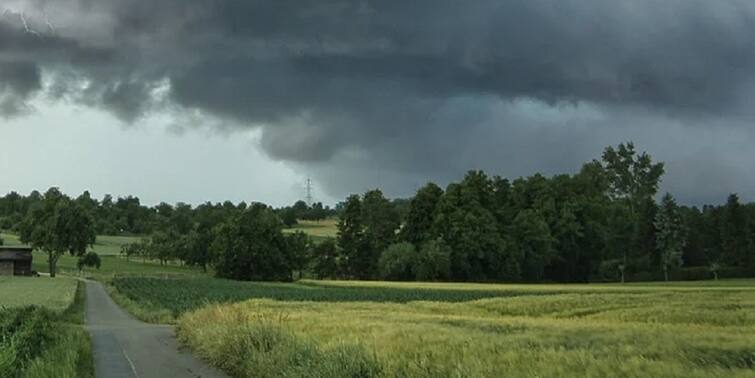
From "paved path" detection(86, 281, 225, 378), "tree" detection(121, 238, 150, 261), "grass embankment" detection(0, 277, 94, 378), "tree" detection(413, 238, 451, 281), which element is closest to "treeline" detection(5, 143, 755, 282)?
"tree" detection(413, 238, 451, 281)

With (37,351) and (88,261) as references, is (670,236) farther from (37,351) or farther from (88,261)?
(37,351)

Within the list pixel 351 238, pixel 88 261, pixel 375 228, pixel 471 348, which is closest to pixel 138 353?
pixel 471 348

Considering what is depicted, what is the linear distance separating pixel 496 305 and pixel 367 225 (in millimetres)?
86663

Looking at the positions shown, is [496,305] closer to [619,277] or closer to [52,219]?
[619,277]

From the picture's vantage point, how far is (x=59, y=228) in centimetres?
12594

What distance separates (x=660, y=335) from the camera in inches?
658

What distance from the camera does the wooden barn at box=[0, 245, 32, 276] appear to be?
11938cm

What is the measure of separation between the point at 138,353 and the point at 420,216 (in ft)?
323

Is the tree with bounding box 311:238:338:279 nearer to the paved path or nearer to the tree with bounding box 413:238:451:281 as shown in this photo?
the tree with bounding box 413:238:451:281

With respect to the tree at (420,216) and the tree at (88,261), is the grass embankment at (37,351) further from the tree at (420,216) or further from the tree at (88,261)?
the tree at (88,261)

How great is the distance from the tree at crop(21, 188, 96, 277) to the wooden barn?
4.20 m

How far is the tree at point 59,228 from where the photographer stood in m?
125

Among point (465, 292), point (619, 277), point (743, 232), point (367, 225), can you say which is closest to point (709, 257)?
point (743, 232)

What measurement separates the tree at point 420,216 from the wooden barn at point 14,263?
210ft
